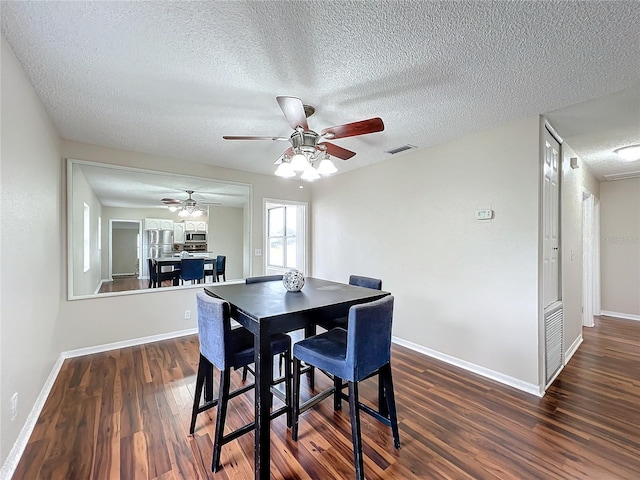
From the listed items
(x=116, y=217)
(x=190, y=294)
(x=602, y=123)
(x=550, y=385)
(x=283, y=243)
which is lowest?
(x=550, y=385)

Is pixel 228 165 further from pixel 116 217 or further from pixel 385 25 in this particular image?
pixel 385 25

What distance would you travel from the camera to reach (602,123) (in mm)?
2607

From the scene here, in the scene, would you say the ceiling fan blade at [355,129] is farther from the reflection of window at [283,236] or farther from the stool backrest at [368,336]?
the reflection of window at [283,236]

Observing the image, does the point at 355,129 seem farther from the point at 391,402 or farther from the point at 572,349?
the point at 572,349

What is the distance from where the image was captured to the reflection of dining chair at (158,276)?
12.4ft

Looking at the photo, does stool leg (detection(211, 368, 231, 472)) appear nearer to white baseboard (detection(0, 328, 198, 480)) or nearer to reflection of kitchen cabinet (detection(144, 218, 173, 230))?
white baseboard (detection(0, 328, 198, 480))

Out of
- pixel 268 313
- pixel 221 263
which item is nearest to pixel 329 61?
pixel 268 313

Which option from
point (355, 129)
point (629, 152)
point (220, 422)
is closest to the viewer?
point (220, 422)

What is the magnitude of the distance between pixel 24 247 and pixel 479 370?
4024 mm

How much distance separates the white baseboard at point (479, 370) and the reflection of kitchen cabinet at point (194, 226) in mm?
3371

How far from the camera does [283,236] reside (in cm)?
595

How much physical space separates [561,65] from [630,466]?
2.54 m

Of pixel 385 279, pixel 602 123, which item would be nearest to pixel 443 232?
pixel 385 279

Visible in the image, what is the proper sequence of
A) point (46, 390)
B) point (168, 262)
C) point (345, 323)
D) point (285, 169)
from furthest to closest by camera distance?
point (168, 262)
point (345, 323)
point (46, 390)
point (285, 169)
